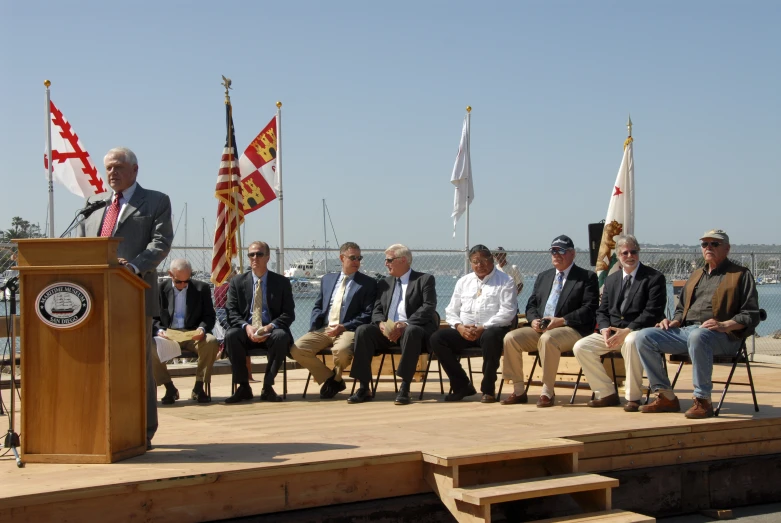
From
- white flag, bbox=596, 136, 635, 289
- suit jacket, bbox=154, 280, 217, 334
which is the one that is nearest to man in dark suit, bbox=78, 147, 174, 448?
suit jacket, bbox=154, 280, 217, 334

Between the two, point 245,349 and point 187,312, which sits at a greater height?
point 187,312

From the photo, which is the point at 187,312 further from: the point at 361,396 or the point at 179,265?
the point at 361,396

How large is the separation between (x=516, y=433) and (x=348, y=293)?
8.88 ft

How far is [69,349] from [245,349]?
3.12m

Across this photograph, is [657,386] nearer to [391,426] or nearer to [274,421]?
[391,426]

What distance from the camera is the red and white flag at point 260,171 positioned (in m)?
11.0

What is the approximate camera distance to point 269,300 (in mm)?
7492

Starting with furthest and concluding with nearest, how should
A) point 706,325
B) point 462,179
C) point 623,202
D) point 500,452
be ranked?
point 462,179 < point 623,202 < point 706,325 < point 500,452

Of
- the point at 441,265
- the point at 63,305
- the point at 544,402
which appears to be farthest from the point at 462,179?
the point at 63,305

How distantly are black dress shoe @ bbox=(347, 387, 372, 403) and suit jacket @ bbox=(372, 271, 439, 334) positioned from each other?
2.03 ft

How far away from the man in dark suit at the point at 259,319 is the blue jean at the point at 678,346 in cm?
285

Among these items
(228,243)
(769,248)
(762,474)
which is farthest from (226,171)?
(769,248)

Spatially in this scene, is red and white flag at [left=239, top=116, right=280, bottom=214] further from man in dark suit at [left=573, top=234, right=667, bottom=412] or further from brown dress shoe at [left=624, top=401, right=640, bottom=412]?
brown dress shoe at [left=624, top=401, right=640, bottom=412]

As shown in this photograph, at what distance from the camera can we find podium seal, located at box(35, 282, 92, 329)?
165 inches
